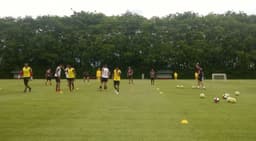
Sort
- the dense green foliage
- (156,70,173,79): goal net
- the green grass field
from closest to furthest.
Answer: the green grass field
the dense green foliage
(156,70,173,79): goal net

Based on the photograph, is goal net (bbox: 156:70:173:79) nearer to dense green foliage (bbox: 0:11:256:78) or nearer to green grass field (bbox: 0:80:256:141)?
dense green foliage (bbox: 0:11:256:78)

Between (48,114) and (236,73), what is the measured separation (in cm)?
6840

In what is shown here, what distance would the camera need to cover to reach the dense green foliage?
79438mm

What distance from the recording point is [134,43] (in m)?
81.6

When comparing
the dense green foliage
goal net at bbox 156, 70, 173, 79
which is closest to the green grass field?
the dense green foliage

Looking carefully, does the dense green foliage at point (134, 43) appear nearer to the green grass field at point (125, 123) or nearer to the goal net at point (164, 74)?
the goal net at point (164, 74)

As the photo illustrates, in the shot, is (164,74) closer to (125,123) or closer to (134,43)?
(134,43)

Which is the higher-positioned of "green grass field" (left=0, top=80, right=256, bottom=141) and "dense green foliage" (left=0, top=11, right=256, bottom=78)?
"dense green foliage" (left=0, top=11, right=256, bottom=78)

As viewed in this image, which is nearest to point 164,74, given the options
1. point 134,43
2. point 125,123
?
point 134,43

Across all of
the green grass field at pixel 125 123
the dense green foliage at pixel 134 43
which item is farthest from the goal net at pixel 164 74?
the green grass field at pixel 125 123

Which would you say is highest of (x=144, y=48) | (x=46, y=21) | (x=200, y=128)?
(x=46, y=21)

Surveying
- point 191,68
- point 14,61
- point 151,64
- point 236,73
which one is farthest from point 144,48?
point 14,61

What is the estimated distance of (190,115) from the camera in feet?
50.9

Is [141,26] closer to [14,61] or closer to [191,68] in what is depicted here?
[191,68]
